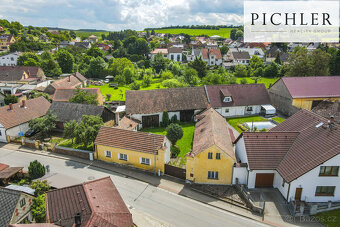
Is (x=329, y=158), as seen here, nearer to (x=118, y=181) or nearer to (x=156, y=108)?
(x=118, y=181)

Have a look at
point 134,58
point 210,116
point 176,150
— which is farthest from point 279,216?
point 134,58

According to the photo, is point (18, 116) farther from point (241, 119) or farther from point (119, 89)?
point (241, 119)

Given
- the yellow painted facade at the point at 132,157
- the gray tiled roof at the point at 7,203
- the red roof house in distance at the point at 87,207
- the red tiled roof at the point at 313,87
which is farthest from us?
the red tiled roof at the point at 313,87

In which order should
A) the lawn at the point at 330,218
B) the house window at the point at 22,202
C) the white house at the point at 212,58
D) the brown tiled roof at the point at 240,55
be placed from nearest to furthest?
the house window at the point at 22,202 → the lawn at the point at 330,218 → the white house at the point at 212,58 → the brown tiled roof at the point at 240,55

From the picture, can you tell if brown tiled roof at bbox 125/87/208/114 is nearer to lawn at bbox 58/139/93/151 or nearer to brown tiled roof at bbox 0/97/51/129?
lawn at bbox 58/139/93/151

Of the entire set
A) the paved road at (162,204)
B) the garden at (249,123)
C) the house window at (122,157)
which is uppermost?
the garden at (249,123)

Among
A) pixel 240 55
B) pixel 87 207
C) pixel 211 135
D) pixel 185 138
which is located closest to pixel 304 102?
pixel 185 138

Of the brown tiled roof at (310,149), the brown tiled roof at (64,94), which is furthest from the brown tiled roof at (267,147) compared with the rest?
the brown tiled roof at (64,94)

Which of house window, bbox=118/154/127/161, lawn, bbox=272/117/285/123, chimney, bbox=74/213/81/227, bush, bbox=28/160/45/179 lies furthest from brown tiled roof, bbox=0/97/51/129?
lawn, bbox=272/117/285/123

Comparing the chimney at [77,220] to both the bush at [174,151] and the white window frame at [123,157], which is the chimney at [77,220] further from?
the bush at [174,151]
